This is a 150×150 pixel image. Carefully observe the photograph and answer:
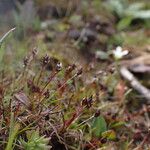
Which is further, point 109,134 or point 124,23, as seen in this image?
point 124,23

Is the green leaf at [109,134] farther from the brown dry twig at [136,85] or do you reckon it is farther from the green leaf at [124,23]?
the green leaf at [124,23]

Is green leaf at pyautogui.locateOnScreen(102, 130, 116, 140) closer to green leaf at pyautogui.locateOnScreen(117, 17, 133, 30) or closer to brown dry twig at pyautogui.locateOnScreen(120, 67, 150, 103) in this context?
brown dry twig at pyautogui.locateOnScreen(120, 67, 150, 103)

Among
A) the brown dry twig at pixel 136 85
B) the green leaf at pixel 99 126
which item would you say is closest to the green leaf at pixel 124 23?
the brown dry twig at pixel 136 85

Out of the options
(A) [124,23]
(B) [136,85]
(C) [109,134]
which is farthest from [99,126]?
(A) [124,23]

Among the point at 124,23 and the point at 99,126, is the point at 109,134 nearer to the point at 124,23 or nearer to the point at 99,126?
the point at 99,126

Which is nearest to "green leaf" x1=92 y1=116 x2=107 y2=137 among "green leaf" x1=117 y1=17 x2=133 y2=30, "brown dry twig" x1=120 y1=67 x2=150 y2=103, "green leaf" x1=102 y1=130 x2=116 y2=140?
"green leaf" x1=102 y1=130 x2=116 y2=140

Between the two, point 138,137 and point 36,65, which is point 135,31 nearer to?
point 36,65
